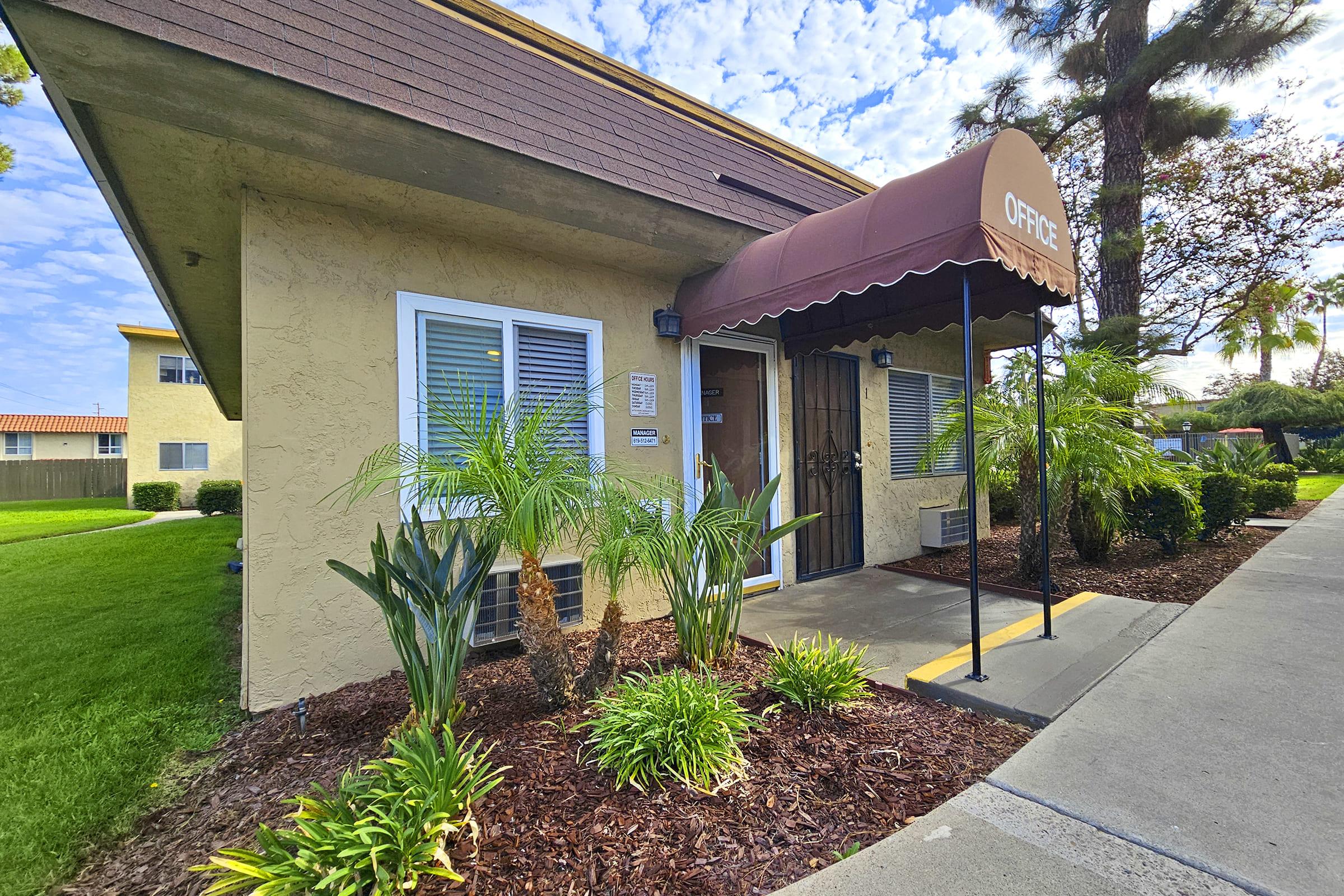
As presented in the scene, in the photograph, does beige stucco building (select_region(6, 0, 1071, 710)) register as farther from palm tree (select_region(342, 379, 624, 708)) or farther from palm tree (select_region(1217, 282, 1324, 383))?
palm tree (select_region(1217, 282, 1324, 383))

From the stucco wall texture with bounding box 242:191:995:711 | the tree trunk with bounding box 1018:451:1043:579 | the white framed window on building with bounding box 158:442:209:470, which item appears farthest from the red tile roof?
the tree trunk with bounding box 1018:451:1043:579

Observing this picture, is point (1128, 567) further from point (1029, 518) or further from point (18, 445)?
point (18, 445)

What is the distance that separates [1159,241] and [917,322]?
875 centimetres

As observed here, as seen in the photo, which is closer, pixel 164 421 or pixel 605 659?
pixel 605 659

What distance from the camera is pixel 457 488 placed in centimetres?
253

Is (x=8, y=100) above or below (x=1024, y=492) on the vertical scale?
above

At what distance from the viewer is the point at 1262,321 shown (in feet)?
34.2

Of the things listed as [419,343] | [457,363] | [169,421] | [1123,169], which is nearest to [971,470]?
Result: [457,363]

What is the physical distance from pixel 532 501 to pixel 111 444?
41297 millimetres

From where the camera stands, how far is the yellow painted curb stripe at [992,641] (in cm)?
318

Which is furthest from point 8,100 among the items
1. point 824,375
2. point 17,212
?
point 824,375

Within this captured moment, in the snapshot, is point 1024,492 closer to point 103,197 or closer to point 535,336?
point 535,336

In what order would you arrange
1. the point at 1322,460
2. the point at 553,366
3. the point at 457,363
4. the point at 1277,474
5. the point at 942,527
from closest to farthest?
the point at 457,363, the point at 553,366, the point at 942,527, the point at 1277,474, the point at 1322,460

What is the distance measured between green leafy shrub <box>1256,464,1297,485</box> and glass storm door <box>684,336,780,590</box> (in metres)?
11.0
